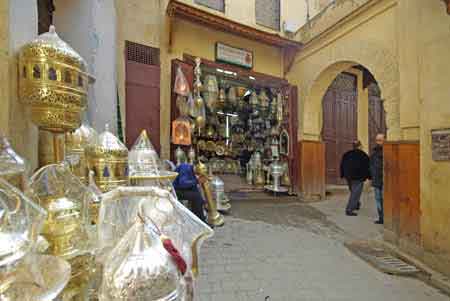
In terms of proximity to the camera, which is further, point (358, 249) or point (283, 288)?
point (358, 249)

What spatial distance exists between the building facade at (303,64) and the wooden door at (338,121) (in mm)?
43

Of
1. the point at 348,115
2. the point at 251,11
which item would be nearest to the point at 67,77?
the point at 251,11

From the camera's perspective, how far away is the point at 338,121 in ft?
22.9

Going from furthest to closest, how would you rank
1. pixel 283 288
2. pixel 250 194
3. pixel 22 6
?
pixel 250 194 < pixel 283 288 < pixel 22 6

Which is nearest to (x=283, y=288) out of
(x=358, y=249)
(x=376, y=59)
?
(x=358, y=249)

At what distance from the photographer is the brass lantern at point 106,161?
1.42m

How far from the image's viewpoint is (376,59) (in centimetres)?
351

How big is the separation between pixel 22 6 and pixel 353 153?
16.3ft

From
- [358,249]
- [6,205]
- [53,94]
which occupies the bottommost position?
[358,249]

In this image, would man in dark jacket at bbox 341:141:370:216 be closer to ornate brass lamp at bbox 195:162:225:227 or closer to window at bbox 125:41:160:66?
ornate brass lamp at bbox 195:162:225:227

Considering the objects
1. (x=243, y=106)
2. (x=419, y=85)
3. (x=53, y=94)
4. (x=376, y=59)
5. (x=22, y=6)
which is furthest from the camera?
(x=243, y=106)

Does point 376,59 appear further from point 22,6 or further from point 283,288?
point 22,6

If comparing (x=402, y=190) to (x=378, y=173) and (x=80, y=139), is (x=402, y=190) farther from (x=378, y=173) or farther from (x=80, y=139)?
(x=80, y=139)

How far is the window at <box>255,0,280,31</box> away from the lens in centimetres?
586
